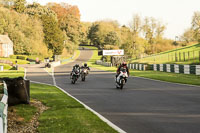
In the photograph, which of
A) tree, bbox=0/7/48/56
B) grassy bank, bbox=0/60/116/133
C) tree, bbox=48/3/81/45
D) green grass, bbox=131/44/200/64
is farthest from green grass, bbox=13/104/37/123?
tree, bbox=48/3/81/45

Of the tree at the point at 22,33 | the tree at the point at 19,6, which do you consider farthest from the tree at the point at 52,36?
the tree at the point at 19,6

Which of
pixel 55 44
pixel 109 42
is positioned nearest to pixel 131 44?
pixel 55 44

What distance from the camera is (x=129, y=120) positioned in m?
9.74

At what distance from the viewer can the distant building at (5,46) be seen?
94500mm

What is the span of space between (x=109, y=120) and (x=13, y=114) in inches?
133

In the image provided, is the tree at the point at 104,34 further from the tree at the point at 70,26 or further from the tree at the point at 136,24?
the tree at the point at 136,24

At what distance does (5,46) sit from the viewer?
9681 cm

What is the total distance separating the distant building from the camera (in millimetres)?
94500

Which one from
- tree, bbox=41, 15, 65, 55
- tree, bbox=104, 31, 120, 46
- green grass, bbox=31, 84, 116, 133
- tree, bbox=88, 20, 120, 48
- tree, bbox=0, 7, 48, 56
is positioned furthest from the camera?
tree, bbox=88, 20, 120, 48

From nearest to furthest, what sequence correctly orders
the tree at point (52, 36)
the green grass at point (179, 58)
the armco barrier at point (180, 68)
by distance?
the armco barrier at point (180, 68), the green grass at point (179, 58), the tree at point (52, 36)

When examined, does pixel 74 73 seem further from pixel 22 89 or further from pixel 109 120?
pixel 109 120

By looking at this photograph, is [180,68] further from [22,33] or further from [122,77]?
[22,33]

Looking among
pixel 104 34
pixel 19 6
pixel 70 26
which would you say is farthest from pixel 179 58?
pixel 104 34

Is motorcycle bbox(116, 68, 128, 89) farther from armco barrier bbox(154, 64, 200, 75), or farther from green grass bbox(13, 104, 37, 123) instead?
armco barrier bbox(154, 64, 200, 75)
